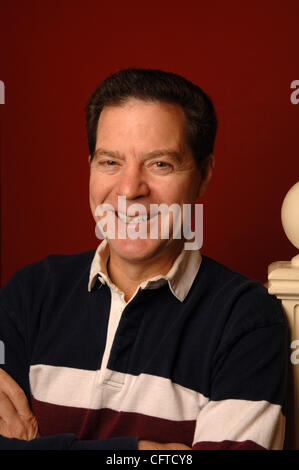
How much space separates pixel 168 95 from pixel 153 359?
583 mm

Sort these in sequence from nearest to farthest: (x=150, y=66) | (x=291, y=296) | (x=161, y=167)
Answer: (x=291, y=296) < (x=161, y=167) < (x=150, y=66)

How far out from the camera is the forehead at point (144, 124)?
134 centimetres

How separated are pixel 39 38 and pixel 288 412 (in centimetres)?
166

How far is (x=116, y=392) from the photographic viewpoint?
1.30 m

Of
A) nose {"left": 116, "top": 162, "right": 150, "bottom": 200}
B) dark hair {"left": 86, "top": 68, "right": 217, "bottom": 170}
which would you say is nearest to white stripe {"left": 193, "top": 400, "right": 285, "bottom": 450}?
nose {"left": 116, "top": 162, "right": 150, "bottom": 200}

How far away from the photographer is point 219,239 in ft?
7.32

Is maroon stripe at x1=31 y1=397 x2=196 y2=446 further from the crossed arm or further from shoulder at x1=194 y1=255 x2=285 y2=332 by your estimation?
shoulder at x1=194 y1=255 x2=285 y2=332

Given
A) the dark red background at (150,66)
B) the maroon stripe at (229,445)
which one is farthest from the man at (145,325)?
the dark red background at (150,66)

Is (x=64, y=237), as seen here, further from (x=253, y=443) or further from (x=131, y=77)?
(x=253, y=443)

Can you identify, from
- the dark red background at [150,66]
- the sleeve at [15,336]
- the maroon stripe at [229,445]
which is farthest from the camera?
the dark red background at [150,66]

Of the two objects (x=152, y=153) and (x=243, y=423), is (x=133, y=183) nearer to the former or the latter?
(x=152, y=153)

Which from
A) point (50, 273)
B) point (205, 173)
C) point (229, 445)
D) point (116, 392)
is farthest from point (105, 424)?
point (205, 173)

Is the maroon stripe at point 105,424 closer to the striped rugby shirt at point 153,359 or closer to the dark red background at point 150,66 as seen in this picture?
the striped rugby shirt at point 153,359

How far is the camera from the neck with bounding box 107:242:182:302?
1.42 metres
